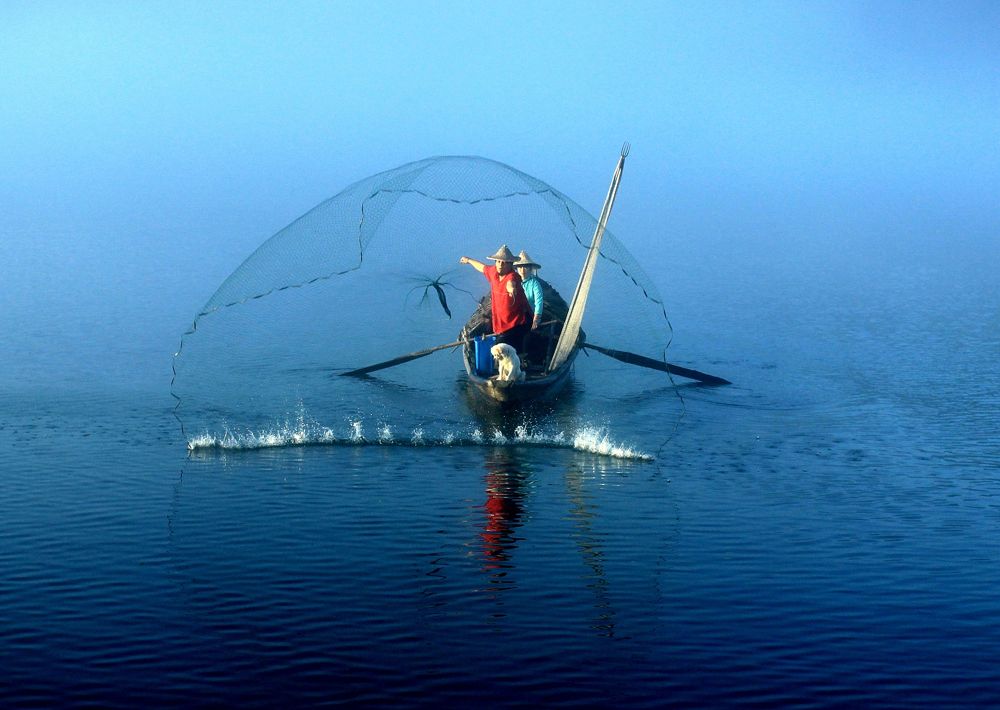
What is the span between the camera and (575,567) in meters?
16.7

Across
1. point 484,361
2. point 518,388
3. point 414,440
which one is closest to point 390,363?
point 484,361

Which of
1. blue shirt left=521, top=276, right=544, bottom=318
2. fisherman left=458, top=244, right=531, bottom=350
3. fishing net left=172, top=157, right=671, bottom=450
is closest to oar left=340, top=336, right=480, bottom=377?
fishing net left=172, top=157, right=671, bottom=450

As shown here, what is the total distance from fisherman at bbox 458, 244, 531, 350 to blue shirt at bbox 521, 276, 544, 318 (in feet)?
2.30

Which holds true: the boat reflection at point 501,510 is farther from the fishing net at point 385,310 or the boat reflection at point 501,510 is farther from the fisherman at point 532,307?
the fisherman at point 532,307

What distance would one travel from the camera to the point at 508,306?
2483 centimetres

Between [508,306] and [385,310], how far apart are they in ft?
51.4

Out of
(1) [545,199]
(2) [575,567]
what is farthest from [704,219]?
(2) [575,567]

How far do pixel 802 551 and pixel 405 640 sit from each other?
18.7 ft

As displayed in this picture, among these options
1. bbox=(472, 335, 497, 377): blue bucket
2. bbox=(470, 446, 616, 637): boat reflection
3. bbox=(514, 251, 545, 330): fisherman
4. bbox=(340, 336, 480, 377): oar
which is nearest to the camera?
bbox=(470, 446, 616, 637): boat reflection

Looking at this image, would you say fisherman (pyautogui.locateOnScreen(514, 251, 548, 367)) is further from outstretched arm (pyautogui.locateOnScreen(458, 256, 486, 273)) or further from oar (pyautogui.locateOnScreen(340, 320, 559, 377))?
oar (pyautogui.locateOnScreen(340, 320, 559, 377))

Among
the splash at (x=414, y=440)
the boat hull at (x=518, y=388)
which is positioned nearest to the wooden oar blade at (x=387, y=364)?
the boat hull at (x=518, y=388)

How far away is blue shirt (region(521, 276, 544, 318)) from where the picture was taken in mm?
26109

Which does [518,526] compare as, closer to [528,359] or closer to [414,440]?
[414,440]

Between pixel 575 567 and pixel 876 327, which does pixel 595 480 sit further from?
pixel 876 327
